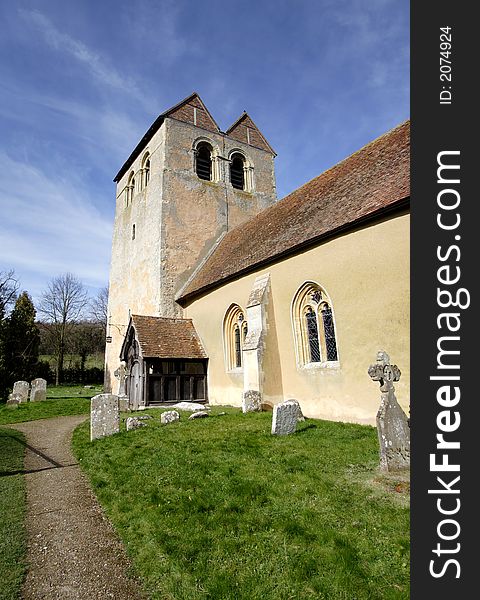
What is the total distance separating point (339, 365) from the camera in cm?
954

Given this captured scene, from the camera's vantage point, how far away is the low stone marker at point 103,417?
865cm

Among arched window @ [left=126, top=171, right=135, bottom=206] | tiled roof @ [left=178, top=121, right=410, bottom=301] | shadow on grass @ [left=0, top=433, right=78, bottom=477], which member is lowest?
shadow on grass @ [left=0, top=433, right=78, bottom=477]

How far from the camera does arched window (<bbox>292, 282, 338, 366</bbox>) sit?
10.3 meters

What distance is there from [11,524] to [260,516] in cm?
299

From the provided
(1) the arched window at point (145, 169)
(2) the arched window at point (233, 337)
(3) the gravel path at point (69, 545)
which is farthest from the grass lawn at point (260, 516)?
(1) the arched window at point (145, 169)

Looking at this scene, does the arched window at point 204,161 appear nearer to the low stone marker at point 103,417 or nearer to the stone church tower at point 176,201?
the stone church tower at point 176,201

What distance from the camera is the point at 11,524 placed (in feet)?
14.2

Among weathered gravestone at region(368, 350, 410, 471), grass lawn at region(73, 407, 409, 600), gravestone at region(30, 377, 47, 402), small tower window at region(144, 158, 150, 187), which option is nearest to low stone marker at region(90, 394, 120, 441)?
grass lawn at region(73, 407, 409, 600)

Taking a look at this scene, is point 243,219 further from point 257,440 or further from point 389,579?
point 389,579

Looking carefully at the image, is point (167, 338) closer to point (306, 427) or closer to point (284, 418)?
point (306, 427)

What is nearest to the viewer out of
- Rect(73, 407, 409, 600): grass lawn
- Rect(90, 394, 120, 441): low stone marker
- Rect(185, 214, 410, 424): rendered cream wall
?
Rect(73, 407, 409, 600): grass lawn

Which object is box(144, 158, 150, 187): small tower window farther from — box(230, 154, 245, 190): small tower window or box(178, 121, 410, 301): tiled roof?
box(178, 121, 410, 301): tiled roof

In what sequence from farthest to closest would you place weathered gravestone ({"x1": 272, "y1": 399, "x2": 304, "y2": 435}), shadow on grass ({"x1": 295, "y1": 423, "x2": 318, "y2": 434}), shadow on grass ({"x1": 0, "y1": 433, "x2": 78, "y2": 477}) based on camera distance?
shadow on grass ({"x1": 295, "y1": 423, "x2": 318, "y2": 434}), weathered gravestone ({"x1": 272, "y1": 399, "x2": 304, "y2": 435}), shadow on grass ({"x1": 0, "y1": 433, "x2": 78, "y2": 477})

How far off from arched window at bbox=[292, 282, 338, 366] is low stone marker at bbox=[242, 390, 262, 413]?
165 centimetres
